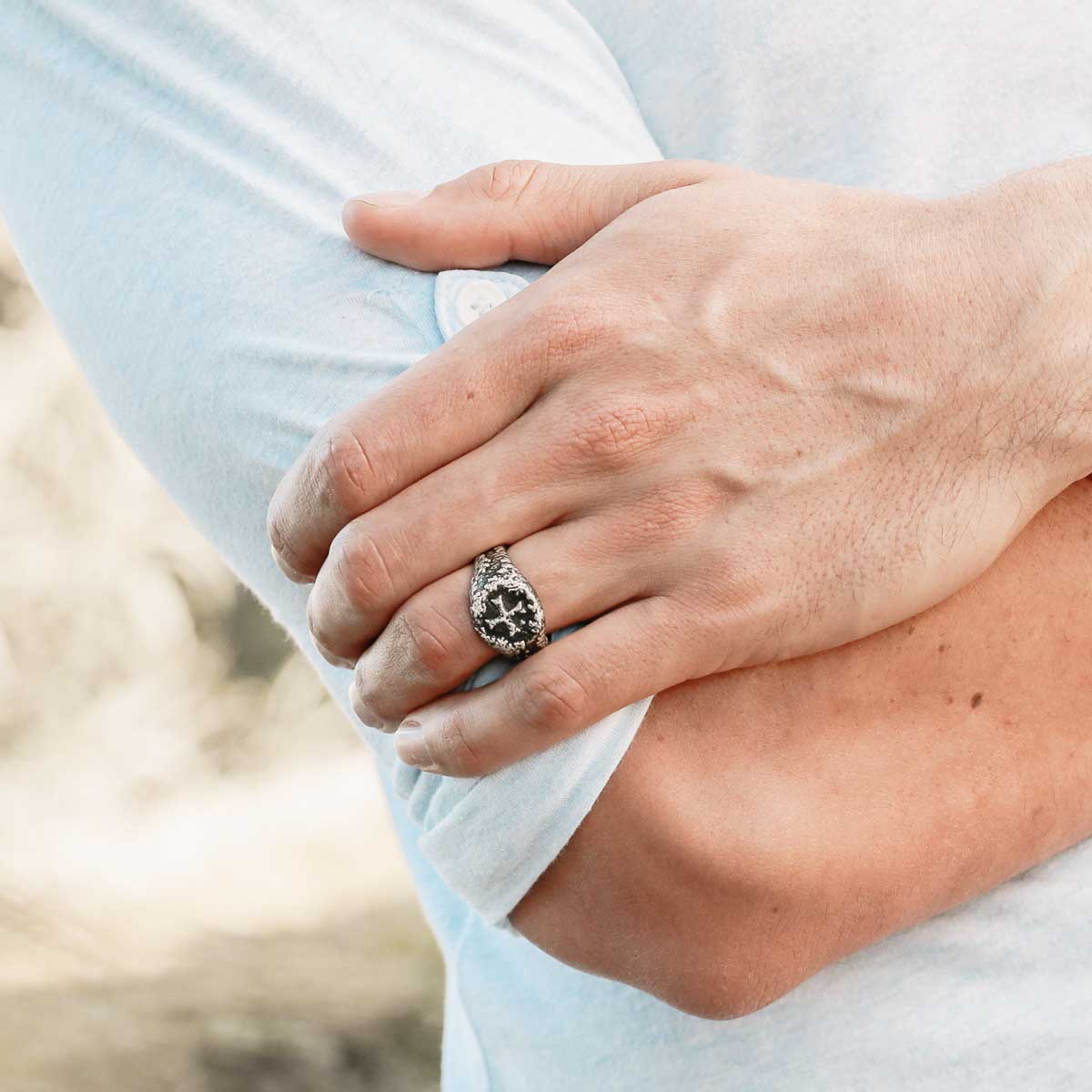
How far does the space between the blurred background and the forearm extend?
1367 mm

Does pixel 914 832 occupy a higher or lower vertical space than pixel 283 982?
higher

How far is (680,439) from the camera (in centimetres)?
75

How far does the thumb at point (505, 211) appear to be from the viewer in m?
0.78

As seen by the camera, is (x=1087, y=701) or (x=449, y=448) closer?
(x=449, y=448)

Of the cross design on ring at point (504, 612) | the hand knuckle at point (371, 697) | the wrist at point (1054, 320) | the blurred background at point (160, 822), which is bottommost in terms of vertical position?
the blurred background at point (160, 822)

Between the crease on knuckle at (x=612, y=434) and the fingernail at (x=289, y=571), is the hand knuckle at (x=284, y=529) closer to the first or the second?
the fingernail at (x=289, y=571)

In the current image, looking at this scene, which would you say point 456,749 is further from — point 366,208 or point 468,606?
point 366,208

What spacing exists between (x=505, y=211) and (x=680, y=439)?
20cm

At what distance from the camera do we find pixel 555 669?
713mm

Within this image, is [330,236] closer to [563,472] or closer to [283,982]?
[563,472]

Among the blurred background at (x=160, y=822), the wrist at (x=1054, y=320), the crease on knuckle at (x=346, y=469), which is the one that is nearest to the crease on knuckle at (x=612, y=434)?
the crease on knuckle at (x=346, y=469)

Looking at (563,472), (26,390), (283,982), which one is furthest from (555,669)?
(26,390)

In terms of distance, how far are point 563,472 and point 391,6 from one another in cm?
38

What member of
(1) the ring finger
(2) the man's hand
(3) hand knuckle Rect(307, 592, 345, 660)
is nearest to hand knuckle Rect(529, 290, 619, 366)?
(2) the man's hand
